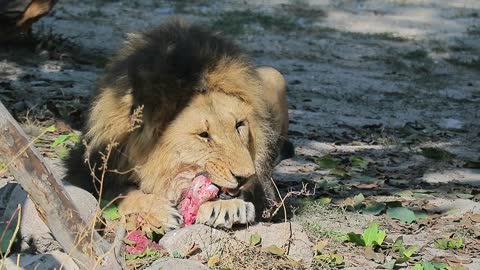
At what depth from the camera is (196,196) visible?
16.1 feet

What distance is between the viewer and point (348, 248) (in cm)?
510

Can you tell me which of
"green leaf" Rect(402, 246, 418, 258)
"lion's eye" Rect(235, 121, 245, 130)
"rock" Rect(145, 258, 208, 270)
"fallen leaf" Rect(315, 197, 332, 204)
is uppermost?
"lion's eye" Rect(235, 121, 245, 130)

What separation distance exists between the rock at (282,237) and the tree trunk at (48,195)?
3.84ft

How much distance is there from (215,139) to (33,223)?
990mm

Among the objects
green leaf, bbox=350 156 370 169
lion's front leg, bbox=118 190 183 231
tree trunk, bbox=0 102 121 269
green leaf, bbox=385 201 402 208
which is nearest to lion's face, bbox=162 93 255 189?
lion's front leg, bbox=118 190 183 231

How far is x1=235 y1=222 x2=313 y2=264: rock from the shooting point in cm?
479

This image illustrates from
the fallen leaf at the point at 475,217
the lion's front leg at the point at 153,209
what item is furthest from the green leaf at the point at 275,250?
the fallen leaf at the point at 475,217

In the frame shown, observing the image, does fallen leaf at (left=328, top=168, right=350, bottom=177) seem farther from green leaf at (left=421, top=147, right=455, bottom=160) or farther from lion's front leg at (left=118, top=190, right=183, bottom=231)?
lion's front leg at (left=118, top=190, right=183, bottom=231)

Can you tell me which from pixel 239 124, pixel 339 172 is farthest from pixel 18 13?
pixel 239 124

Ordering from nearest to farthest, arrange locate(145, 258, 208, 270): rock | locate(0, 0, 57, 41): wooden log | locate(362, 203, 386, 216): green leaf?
locate(145, 258, 208, 270): rock → locate(362, 203, 386, 216): green leaf → locate(0, 0, 57, 41): wooden log

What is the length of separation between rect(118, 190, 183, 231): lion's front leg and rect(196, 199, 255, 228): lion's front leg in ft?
0.49

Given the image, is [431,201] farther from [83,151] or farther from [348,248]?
[83,151]

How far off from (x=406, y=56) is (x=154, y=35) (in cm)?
671

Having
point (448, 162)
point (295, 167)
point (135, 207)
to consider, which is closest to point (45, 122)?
point (295, 167)
